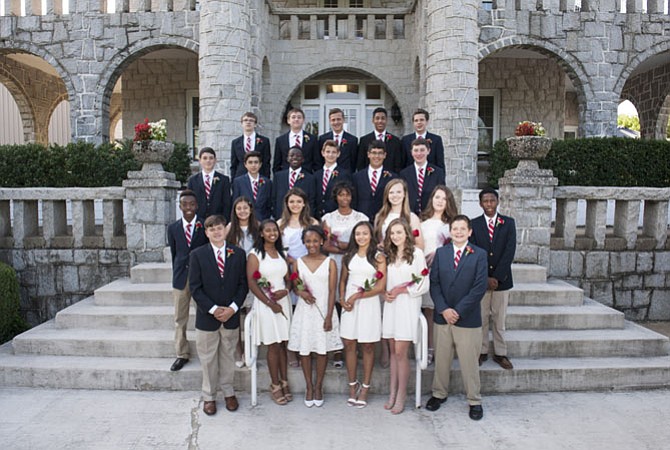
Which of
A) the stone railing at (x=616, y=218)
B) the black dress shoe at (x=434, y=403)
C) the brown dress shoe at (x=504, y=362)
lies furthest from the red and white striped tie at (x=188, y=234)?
the stone railing at (x=616, y=218)

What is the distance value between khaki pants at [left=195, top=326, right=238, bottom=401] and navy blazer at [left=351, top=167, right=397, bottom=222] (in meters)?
1.73

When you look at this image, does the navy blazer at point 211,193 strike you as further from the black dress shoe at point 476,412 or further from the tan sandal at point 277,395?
the black dress shoe at point 476,412

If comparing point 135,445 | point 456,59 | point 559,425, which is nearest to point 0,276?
point 135,445

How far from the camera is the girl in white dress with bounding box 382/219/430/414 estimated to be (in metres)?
3.96

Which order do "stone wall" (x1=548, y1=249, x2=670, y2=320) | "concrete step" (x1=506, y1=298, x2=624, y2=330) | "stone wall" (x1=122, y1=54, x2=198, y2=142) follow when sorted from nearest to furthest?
1. "concrete step" (x1=506, y1=298, x2=624, y2=330)
2. "stone wall" (x1=548, y1=249, x2=670, y2=320)
3. "stone wall" (x1=122, y1=54, x2=198, y2=142)

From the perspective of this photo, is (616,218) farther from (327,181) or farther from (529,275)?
(327,181)

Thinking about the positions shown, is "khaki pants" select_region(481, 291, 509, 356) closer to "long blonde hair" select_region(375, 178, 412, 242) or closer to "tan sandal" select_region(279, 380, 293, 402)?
"long blonde hair" select_region(375, 178, 412, 242)

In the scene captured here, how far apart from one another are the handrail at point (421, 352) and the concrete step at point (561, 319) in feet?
5.02

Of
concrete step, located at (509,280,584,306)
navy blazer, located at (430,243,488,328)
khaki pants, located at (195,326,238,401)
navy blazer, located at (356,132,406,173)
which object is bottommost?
khaki pants, located at (195,326,238,401)

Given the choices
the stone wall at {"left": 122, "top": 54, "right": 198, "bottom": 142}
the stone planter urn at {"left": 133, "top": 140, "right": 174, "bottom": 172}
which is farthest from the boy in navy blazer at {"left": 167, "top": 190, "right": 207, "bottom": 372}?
the stone wall at {"left": 122, "top": 54, "right": 198, "bottom": 142}

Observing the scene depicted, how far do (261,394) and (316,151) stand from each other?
271 cm

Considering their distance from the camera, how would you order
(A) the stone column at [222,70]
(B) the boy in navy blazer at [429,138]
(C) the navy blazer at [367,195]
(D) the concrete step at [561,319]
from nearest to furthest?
(C) the navy blazer at [367,195] < (D) the concrete step at [561,319] < (B) the boy in navy blazer at [429,138] < (A) the stone column at [222,70]

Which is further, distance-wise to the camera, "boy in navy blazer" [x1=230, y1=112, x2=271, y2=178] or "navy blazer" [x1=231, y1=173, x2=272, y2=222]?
"boy in navy blazer" [x1=230, y1=112, x2=271, y2=178]

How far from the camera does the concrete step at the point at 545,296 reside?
17.9ft
